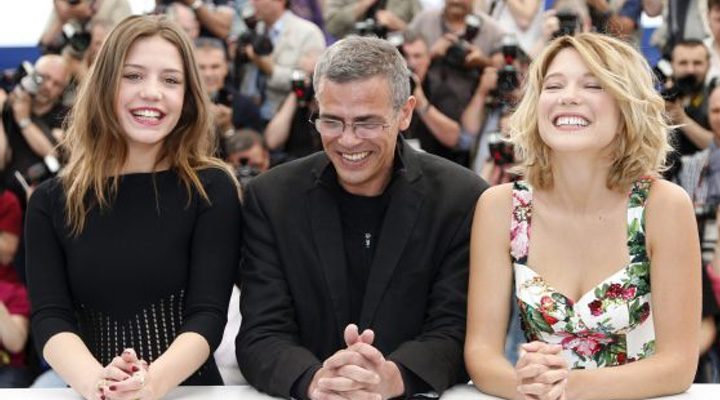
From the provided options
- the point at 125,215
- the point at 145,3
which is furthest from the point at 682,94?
the point at 125,215

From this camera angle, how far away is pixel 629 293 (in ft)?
5.83

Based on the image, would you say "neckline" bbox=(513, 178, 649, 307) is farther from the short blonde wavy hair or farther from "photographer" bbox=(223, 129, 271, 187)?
"photographer" bbox=(223, 129, 271, 187)

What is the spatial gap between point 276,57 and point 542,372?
8.48 feet

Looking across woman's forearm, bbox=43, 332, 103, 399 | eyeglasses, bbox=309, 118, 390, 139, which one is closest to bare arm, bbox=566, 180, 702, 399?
eyeglasses, bbox=309, 118, 390, 139

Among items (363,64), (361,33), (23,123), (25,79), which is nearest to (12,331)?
(23,123)

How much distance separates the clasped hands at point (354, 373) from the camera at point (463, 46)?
2321 mm

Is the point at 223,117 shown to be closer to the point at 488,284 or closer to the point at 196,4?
the point at 196,4

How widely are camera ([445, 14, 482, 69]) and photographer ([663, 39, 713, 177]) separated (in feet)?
2.26

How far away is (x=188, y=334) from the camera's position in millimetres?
1800

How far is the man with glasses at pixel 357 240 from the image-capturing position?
1.85 m

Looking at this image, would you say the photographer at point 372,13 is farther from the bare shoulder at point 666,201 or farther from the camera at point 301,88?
the bare shoulder at point 666,201

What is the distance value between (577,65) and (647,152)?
186 mm

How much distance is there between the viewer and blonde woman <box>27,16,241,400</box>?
1848 millimetres

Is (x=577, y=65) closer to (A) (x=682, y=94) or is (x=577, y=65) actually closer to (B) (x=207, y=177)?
(B) (x=207, y=177)
